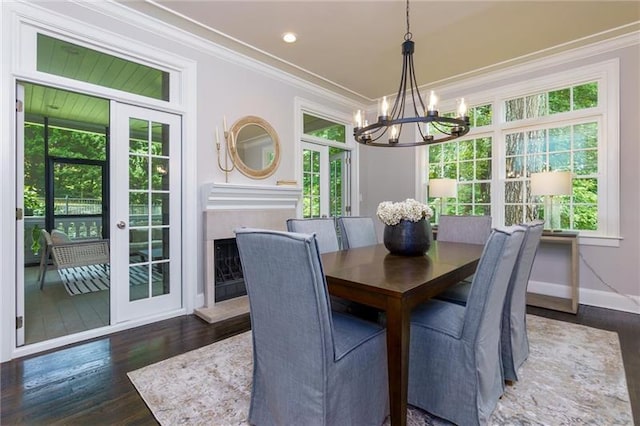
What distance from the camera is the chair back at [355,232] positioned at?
110 inches

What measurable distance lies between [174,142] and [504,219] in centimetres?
413

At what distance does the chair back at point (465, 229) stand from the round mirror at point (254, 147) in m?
2.17

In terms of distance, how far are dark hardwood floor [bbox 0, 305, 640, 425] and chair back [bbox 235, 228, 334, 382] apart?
870 mm

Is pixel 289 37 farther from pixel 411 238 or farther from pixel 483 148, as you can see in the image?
pixel 483 148

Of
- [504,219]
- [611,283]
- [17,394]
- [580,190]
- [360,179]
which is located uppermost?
[360,179]

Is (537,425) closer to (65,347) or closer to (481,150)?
(65,347)

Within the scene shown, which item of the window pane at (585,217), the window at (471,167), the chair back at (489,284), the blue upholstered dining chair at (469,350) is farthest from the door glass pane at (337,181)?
the chair back at (489,284)

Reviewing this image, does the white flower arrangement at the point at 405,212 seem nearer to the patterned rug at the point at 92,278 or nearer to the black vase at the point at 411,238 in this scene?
the black vase at the point at 411,238

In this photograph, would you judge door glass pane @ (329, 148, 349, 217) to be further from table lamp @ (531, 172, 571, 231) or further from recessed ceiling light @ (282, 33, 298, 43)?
table lamp @ (531, 172, 571, 231)

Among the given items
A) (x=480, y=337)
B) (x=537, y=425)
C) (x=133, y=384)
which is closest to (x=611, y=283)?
(x=537, y=425)

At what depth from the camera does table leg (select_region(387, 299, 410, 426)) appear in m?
1.33

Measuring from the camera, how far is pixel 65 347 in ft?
7.93

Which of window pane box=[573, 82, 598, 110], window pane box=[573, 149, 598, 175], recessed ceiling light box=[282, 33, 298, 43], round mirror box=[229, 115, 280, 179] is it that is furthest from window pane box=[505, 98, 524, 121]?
round mirror box=[229, 115, 280, 179]

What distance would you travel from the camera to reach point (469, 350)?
1471mm
